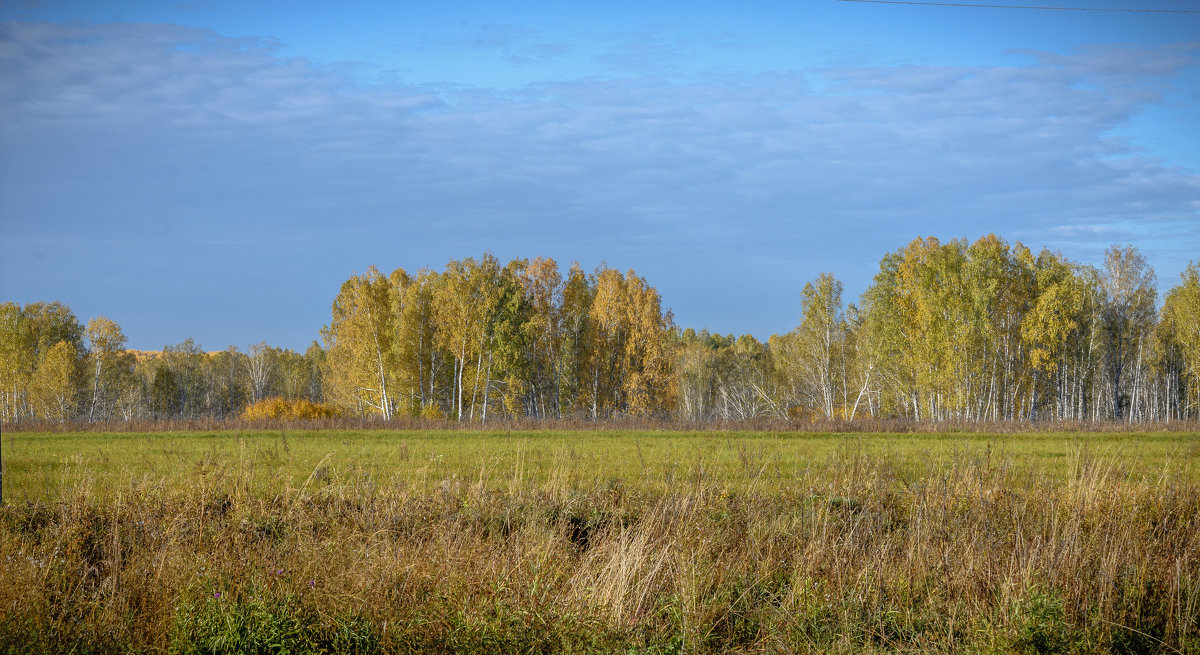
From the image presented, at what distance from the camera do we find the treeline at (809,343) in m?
44.7

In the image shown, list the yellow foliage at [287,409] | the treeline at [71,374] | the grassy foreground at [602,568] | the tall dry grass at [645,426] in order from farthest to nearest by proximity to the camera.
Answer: the treeline at [71,374] < the yellow foliage at [287,409] < the tall dry grass at [645,426] < the grassy foreground at [602,568]

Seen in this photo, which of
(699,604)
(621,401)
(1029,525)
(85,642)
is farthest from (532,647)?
(621,401)

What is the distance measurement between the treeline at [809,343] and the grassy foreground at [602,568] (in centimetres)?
2908

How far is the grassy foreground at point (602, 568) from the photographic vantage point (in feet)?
23.5

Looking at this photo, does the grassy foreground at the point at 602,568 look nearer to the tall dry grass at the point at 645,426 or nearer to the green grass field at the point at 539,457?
the green grass field at the point at 539,457

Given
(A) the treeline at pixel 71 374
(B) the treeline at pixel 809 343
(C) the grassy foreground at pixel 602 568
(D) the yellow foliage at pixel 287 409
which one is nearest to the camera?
(C) the grassy foreground at pixel 602 568

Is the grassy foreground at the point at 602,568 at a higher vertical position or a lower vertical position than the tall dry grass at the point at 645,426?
lower

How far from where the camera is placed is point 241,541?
9.33m

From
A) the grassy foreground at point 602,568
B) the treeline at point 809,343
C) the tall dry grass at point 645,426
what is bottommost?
the grassy foreground at point 602,568

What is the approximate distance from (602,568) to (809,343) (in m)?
46.2

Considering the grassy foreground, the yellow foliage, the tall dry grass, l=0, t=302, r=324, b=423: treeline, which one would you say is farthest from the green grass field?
l=0, t=302, r=324, b=423: treeline

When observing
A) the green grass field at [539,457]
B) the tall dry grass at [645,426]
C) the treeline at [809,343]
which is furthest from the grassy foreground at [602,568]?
the treeline at [809,343]

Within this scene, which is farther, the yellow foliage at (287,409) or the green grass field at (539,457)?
the yellow foliage at (287,409)

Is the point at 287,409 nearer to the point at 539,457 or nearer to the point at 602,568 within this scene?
the point at 539,457
